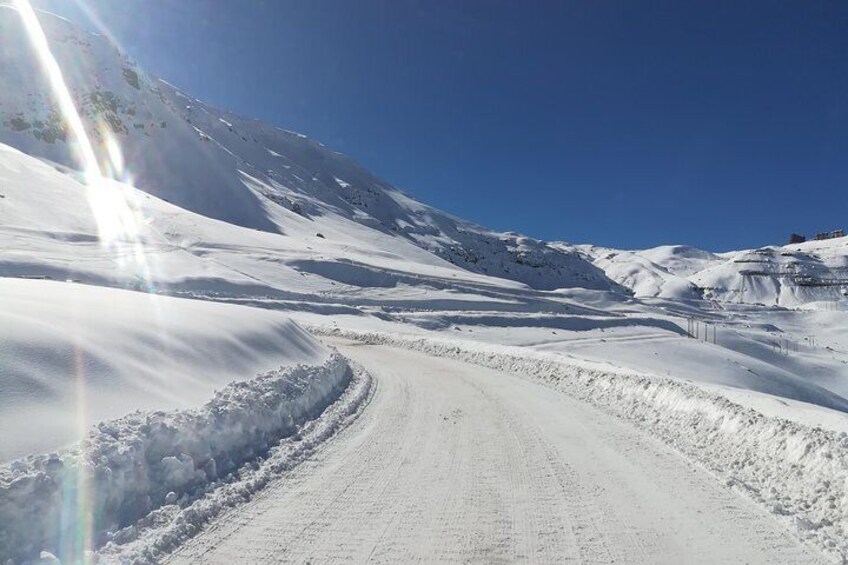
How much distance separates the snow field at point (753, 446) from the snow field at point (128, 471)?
598 centimetres

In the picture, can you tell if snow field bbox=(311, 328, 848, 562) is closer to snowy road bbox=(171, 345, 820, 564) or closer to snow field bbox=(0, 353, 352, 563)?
snowy road bbox=(171, 345, 820, 564)

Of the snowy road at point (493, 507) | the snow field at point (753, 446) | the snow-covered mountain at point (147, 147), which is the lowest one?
the snowy road at point (493, 507)

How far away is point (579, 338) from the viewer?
1612 inches

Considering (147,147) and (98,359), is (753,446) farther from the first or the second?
(147,147)

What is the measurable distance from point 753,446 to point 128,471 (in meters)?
8.23

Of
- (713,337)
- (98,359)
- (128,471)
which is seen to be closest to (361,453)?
(128,471)

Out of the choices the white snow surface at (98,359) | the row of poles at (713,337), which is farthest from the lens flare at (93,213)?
the row of poles at (713,337)

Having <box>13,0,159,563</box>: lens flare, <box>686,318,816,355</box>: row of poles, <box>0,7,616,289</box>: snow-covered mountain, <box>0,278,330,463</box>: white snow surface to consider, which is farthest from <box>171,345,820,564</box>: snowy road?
<box>0,7,616,289</box>: snow-covered mountain

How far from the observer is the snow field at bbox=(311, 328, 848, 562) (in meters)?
6.09

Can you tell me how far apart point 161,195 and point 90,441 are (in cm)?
10656

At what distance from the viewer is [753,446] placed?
8273 millimetres

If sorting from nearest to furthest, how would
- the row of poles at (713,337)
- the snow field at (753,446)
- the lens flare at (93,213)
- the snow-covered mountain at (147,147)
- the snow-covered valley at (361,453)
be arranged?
the lens flare at (93,213)
the snow-covered valley at (361,453)
the snow field at (753,446)
the row of poles at (713,337)
the snow-covered mountain at (147,147)

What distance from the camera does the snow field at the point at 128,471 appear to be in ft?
14.6

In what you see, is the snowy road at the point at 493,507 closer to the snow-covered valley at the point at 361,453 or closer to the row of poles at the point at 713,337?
the snow-covered valley at the point at 361,453
